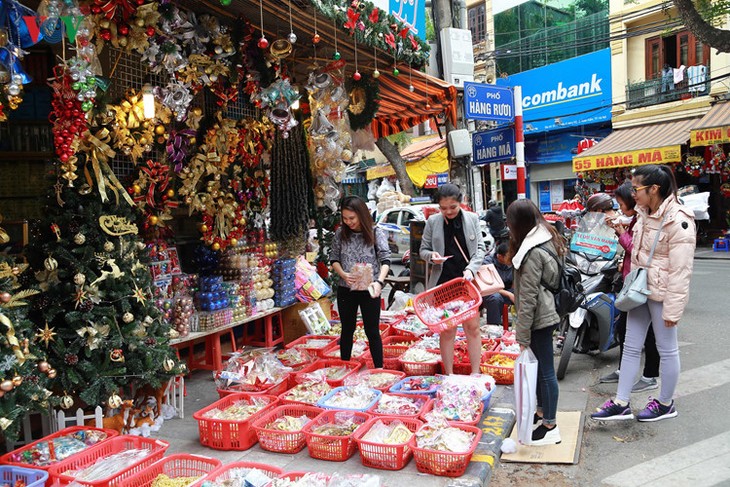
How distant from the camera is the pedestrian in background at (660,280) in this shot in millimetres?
4043

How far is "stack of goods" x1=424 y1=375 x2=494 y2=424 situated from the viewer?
4.14m

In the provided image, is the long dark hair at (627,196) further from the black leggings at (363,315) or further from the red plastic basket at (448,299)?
the black leggings at (363,315)

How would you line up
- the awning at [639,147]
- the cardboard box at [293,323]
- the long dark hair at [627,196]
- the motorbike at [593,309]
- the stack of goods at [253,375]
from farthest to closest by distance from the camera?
the awning at [639,147]
the cardboard box at [293,323]
the motorbike at [593,309]
the long dark hair at [627,196]
the stack of goods at [253,375]

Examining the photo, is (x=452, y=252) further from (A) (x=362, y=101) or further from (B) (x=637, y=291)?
(A) (x=362, y=101)

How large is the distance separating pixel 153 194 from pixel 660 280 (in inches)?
166

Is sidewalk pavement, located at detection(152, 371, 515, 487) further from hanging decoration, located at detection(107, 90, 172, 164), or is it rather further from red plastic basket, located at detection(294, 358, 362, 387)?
hanging decoration, located at detection(107, 90, 172, 164)

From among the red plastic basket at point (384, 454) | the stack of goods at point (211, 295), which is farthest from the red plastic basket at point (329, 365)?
the red plastic basket at point (384, 454)

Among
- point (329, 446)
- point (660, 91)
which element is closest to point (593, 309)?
point (329, 446)

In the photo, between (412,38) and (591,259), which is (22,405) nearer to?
(591,259)

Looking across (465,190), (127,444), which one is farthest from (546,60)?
(127,444)

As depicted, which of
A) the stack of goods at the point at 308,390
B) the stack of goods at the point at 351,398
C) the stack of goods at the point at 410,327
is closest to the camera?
the stack of goods at the point at 351,398

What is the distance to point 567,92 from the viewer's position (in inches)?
842

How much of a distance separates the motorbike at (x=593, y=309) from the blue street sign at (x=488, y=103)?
2.55 metres

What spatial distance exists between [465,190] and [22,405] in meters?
7.21
